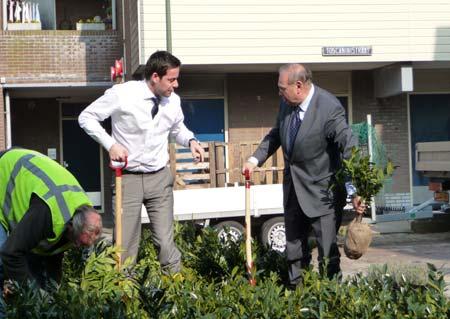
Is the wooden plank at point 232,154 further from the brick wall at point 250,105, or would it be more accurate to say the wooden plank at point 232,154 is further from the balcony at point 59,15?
the balcony at point 59,15

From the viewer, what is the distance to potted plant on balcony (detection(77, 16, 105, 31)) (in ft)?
57.8

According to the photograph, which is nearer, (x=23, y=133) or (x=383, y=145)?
(x=383, y=145)

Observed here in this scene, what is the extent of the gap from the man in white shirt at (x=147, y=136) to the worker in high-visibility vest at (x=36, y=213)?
1.06 m

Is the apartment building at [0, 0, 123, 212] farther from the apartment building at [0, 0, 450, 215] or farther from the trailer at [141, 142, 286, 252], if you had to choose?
the trailer at [141, 142, 286, 252]

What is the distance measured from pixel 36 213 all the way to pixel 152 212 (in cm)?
177

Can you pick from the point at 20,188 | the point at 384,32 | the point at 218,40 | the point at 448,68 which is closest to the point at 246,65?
the point at 218,40

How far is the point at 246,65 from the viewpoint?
1480 centimetres

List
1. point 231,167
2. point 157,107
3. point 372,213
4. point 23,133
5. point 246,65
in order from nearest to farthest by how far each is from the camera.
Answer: point 157,107
point 231,167
point 372,213
point 246,65
point 23,133

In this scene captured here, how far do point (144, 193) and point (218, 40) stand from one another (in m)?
8.80

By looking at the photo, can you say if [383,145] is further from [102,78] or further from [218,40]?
[102,78]

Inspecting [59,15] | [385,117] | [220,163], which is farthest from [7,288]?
[59,15]

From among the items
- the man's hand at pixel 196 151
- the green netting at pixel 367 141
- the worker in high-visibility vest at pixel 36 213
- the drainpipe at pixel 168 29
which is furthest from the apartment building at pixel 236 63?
the worker in high-visibility vest at pixel 36 213

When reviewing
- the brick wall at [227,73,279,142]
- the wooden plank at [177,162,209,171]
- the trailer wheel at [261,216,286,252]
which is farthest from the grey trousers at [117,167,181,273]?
the brick wall at [227,73,279,142]

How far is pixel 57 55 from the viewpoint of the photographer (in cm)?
1725
